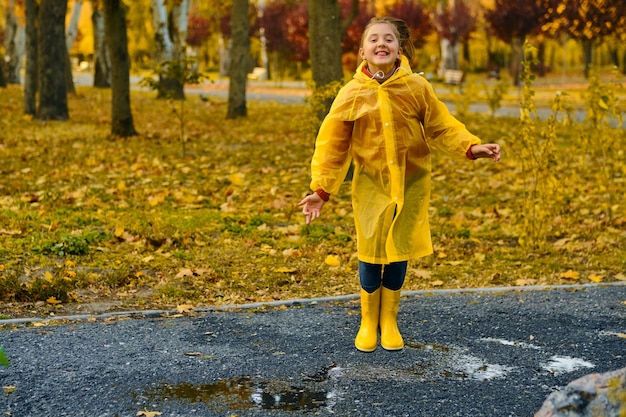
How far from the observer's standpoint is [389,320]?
4.67 metres

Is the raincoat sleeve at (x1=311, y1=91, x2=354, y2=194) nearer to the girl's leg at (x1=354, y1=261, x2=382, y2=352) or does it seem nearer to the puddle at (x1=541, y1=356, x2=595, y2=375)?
the girl's leg at (x1=354, y1=261, x2=382, y2=352)

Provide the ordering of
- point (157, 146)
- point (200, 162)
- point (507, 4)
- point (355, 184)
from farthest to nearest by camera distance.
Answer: point (507, 4) < point (157, 146) < point (200, 162) < point (355, 184)

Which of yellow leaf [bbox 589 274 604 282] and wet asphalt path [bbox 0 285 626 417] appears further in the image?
yellow leaf [bbox 589 274 604 282]

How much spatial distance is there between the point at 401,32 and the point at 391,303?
54.7 inches

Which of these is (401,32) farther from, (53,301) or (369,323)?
(53,301)

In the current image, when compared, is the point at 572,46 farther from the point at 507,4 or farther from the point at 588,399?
the point at 588,399

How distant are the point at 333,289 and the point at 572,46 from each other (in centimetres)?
5703

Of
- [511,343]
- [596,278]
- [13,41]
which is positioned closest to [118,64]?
[596,278]

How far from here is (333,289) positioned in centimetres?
622

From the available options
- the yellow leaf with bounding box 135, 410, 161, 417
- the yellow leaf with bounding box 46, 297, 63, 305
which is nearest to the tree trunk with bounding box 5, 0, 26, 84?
the yellow leaf with bounding box 46, 297, 63, 305

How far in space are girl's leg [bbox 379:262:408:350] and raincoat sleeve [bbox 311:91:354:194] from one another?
56 centimetres

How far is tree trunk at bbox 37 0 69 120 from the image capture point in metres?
16.6

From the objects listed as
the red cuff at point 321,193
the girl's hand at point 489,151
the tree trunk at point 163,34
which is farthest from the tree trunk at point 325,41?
the tree trunk at point 163,34

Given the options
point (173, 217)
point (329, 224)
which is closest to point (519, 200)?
point (329, 224)
